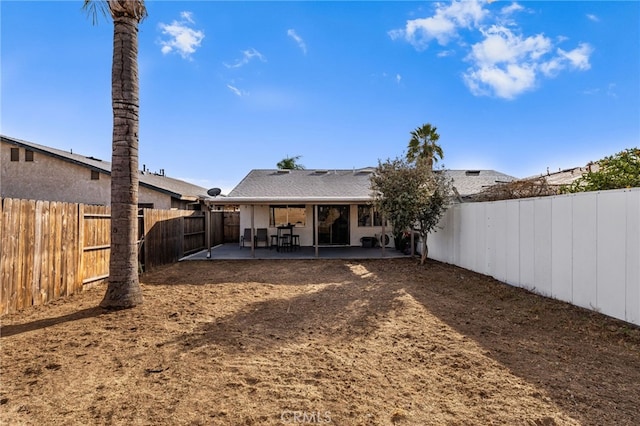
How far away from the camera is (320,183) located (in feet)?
57.1

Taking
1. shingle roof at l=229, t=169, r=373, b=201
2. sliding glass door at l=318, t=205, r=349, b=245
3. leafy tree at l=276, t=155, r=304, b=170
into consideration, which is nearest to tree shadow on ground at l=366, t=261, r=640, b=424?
shingle roof at l=229, t=169, r=373, b=201

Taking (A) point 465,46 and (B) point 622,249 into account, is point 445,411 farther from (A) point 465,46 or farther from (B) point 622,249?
(A) point 465,46

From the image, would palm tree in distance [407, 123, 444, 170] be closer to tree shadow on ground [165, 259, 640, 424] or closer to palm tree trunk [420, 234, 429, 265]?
palm tree trunk [420, 234, 429, 265]

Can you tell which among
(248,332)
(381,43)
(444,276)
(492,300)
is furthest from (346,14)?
(248,332)

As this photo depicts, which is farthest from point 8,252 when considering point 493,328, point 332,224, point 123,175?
point 332,224

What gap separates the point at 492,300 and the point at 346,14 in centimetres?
909

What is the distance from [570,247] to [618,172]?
237 cm

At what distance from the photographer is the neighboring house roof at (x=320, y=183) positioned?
51.6ft

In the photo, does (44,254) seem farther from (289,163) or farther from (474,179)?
(289,163)

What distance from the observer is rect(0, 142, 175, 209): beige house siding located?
13781 mm

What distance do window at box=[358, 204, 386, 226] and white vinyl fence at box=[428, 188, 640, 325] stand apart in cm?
674

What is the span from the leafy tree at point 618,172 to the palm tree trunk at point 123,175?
9605 mm

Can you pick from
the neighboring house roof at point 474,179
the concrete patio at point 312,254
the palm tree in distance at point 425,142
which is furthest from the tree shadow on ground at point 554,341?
the palm tree in distance at point 425,142

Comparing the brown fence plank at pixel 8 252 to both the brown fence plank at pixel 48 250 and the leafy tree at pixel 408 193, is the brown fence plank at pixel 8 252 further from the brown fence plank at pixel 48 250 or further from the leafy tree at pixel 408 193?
the leafy tree at pixel 408 193
